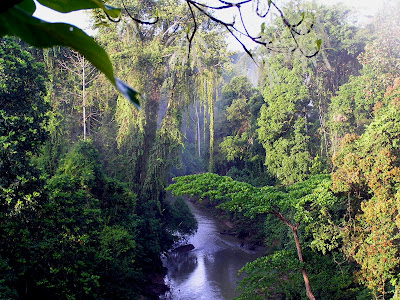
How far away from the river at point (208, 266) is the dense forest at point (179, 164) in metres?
0.60

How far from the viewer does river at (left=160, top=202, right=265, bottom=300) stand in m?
9.53

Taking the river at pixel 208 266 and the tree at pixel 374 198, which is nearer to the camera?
the tree at pixel 374 198

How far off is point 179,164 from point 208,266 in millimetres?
3412

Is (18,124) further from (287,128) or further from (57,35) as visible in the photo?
(287,128)

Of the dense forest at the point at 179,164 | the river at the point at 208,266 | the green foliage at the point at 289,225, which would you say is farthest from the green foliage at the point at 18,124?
the river at the point at 208,266

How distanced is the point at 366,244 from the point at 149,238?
5.64 metres

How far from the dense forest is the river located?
0.60m

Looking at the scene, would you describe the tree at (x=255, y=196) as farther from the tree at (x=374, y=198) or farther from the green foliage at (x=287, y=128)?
the green foliage at (x=287, y=128)

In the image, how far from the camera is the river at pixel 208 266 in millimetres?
9531

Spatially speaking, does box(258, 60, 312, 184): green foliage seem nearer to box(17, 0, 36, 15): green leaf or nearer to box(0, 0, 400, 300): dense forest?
box(0, 0, 400, 300): dense forest

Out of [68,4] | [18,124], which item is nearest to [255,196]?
[18,124]

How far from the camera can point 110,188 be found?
880 cm

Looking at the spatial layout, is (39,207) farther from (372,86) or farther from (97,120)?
(372,86)

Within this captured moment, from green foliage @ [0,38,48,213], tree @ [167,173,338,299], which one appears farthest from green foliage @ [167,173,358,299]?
green foliage @ [0,38,48,213]
